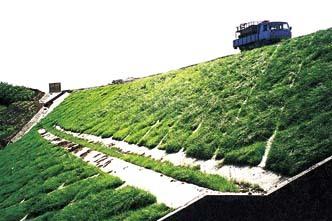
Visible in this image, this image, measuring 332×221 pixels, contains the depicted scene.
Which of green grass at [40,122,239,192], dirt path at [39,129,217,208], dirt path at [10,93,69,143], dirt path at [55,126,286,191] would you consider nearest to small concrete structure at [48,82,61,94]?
dirt path at [10,93,69,143]

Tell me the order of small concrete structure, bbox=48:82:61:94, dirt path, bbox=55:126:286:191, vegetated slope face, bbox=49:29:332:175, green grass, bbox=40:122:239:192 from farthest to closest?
small concrete structure, bbox=48:82:61:94 < vegetated slope face, bbox=49:29:332:175 < green grass, bbox=40:122:239:192 < dirt path, bbox=55:126:286:191

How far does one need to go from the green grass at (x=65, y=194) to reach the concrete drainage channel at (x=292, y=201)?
2.49 metres

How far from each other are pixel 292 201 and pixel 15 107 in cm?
5469

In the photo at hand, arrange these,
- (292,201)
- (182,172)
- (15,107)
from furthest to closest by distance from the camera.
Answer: (15,107) → (182,172) → (292,201)

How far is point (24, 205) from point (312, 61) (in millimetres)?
14022

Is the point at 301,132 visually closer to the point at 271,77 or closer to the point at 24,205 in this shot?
the point at 271,77

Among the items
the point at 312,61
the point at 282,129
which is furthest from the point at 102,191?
the point at 312,61

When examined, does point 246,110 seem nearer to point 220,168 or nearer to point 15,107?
point 220,168

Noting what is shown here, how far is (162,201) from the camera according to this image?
13.8 metres

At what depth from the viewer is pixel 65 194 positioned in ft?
59.2

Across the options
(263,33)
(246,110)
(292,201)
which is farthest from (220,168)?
(263,33)

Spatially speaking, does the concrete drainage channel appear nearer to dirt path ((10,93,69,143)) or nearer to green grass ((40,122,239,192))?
green grass ((40,122,239,192))

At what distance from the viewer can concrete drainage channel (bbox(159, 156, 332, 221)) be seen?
10.6m

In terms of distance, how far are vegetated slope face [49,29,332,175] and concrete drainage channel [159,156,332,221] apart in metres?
1.21
